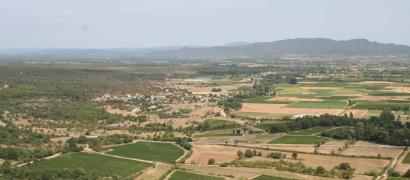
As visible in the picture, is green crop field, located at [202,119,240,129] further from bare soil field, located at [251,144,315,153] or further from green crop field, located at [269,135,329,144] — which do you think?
bare soil field, located at [251,144,315,153]

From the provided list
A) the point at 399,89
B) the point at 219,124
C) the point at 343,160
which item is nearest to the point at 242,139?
the point at 219,124

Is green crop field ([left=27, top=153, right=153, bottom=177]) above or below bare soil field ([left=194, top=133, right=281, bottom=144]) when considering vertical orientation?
above

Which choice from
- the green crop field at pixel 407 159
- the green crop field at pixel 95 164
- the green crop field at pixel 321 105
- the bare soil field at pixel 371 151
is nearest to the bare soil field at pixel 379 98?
the green crop field at pixel 321 105

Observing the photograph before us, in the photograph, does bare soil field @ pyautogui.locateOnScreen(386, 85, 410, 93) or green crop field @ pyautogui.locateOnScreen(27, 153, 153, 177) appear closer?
green crop field @ pyautogui.locateOnScreen(27, 153, 153, 177)

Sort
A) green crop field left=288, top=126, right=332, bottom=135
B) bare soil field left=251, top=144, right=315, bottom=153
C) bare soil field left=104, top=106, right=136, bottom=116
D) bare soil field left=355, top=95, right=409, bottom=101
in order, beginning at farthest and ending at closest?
bare soil field left=355, top=95, right=409, bottom=101, bare soil field left=104, top=106, right=136, bottom=116, green crop field left=288, top=126, right=332, bottom=135, bare soil field left=251, top=144, right=315, bottom=153

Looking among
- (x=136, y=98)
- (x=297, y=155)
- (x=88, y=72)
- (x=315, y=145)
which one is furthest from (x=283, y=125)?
(x=88, y=72)

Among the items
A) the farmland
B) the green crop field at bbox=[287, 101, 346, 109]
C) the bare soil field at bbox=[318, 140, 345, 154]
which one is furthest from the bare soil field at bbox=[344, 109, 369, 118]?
the bare soil field at bbox=[318, 140, 345, 154]
